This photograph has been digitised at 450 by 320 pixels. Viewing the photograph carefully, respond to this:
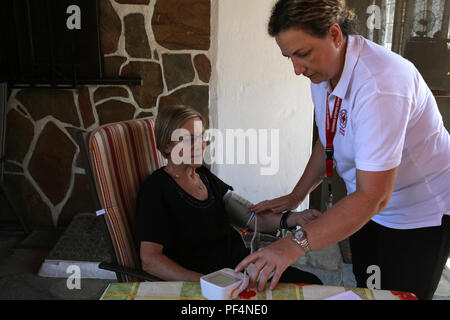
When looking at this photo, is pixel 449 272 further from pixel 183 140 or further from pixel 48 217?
pixel 48 217

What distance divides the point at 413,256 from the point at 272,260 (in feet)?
Result: 2.02

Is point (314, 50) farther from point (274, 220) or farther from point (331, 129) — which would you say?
point (274, 220)

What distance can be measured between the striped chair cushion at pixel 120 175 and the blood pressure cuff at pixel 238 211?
0.35 meters

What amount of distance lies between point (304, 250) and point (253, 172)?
76.0 inches

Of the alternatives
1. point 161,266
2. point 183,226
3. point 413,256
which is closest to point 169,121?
point 183,226

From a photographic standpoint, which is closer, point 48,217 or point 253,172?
point 253,172

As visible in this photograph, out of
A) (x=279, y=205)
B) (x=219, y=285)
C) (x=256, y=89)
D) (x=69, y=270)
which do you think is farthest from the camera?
(x=256, y=89)

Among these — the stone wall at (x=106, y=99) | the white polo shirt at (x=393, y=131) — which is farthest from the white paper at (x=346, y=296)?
the stone wall at (x=106, y=99)

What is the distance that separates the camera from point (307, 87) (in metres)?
2.88

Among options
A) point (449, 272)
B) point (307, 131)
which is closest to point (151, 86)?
point (307, 131)

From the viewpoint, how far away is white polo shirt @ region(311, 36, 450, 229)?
3.73 feet

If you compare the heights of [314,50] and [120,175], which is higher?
[314,50]

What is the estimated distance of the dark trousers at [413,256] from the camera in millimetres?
1405

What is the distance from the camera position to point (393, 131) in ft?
3.72
